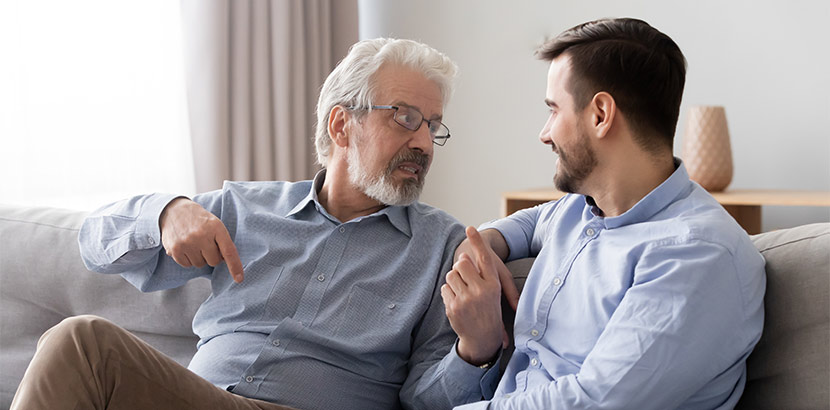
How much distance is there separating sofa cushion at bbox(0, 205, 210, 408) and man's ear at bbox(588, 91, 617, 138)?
3.32ft

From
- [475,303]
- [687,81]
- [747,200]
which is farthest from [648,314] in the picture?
[687,81]

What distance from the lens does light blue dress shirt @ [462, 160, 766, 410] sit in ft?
3.60

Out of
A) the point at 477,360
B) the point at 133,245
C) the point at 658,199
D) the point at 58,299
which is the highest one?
the point at 658,199

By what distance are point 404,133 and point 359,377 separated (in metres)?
0.53

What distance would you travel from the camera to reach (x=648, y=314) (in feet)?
3.66

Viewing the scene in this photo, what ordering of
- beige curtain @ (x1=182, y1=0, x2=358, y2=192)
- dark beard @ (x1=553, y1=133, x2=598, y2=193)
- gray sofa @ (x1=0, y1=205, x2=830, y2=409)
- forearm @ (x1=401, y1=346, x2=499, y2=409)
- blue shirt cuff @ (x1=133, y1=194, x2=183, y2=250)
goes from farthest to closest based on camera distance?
beige curtain @ (x1=182, y1=0, x2=358, y2=192), gray sofa @ (x1=0, y1=205, x2=830, y2=409), blue shirt cuff @ (x1=133, y1=194, x2=183, y2=250), forearm @ (x1=401, y1=346, x2=499, y2=409), dark beard @ (x1=553, y1=133, x2=598, y2=193)

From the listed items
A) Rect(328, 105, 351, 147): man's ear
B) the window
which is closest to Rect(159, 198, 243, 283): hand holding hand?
Rect(328, 105, 351, 147): man's ear

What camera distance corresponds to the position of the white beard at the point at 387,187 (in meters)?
1.74

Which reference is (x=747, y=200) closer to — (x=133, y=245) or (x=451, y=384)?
(x=451, y=384)

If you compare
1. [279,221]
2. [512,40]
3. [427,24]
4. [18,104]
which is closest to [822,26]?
[512,40]

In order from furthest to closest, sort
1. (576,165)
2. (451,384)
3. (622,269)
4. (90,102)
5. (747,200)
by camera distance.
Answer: (90,102) → (747,200) → (451,384) → (576,165) → (622,269)

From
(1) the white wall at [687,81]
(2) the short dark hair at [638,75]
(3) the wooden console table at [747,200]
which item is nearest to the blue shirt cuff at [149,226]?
(2) the short dark hair at [638,75]

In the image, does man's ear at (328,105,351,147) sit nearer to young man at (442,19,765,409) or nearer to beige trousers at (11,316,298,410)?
young man at (442,19,765,409)

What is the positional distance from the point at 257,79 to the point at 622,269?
7.84 feet
